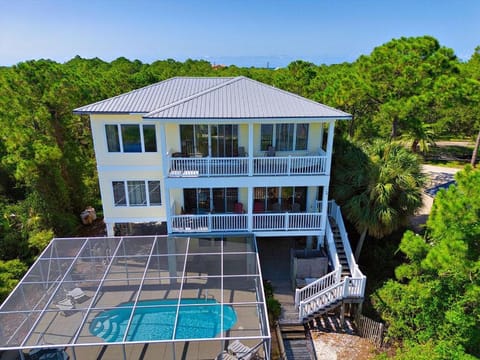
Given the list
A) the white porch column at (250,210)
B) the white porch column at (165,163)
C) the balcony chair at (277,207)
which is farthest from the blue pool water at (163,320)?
the balcony chair at (277,207)

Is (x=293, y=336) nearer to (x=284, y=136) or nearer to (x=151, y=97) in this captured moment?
(x=284, y=136)

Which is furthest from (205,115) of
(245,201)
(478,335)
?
(478,335)

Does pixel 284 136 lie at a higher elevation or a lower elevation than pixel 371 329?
higher

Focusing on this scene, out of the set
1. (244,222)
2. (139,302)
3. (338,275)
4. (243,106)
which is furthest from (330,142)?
(139,302)

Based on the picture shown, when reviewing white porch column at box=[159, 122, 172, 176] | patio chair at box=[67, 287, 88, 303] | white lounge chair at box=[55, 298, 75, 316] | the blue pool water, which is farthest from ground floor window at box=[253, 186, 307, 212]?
white lounge chair at box=[55, 298, 75, 316]

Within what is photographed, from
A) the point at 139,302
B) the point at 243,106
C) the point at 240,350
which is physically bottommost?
the point at 240,350

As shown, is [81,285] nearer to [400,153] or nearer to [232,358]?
[232,358]
